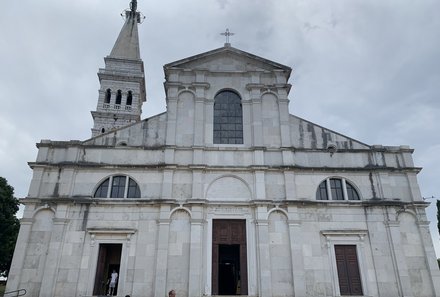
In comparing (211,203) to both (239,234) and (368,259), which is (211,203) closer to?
(239,234)

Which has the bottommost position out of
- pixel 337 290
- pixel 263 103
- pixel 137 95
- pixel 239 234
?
pixel 337 290

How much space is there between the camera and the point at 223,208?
17484 mm

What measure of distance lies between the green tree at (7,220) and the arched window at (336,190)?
25.4m

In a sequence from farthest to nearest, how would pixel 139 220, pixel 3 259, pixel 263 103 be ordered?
1. pixel 3 259
2. pixel 263 103
3. pixel 139 220

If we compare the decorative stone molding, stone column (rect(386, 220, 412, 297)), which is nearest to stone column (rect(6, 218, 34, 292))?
the decorative stone molding

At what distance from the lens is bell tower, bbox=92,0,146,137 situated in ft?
146

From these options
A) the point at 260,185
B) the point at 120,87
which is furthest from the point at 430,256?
the point at 120,87

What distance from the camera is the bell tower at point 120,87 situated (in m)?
44.6

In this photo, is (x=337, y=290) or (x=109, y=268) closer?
(x=337, y=290)

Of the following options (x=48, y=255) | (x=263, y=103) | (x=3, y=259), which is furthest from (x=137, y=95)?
(x=48, y=255)

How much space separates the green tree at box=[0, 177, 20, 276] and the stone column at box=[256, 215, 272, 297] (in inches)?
897

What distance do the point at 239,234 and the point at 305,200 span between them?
12.7 feet

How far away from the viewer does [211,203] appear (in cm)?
1741

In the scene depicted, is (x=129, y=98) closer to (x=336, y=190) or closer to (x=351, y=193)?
(x=336, y=190)
